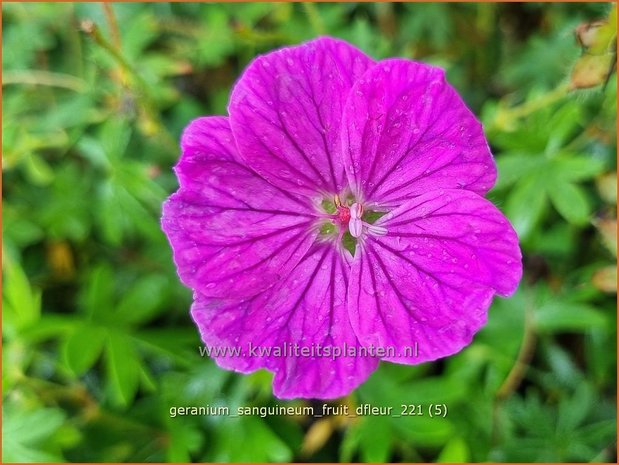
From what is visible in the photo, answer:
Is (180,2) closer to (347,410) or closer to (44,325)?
(44,325)

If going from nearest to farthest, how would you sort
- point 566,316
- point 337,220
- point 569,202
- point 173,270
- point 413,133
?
point 413,133
point 337,220
point 569,202
point 566,316
point 173,270

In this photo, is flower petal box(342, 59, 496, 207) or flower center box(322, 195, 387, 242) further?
flower center box(322, 195, 387, 242)

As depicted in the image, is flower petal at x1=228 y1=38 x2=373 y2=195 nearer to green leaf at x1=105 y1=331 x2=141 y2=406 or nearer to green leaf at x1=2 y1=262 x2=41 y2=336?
green leaf at x1=105 y1=331 x2=141 y2=406

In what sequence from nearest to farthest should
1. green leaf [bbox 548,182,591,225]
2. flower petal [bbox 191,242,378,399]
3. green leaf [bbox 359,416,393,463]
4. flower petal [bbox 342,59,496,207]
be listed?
1. flower petal [bbox 342,59,496,207]
2. flower petal [bbox 191,242,378,399]
3. green leaf [bbox 548,182,591,225]
4. green leaf [bbox 359,416,393,463]

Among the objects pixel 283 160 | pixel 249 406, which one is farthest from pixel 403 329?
pixel 249 406

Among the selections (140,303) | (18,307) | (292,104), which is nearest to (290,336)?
(292,104)

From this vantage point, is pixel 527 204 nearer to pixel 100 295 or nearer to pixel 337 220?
pixel 337 220

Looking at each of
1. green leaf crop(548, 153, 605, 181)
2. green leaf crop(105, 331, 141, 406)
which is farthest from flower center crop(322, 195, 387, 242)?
green leaf crop(105, 331, 141, 406)
